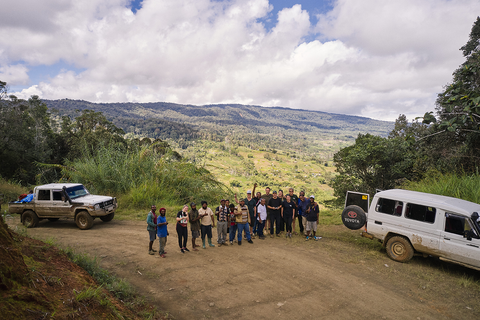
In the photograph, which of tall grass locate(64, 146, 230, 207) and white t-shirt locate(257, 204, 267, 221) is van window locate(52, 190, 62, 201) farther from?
white t-shirt locate(257, 204, 267, 221)

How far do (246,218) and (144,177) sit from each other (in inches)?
347

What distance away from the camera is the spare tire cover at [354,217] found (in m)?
9.63

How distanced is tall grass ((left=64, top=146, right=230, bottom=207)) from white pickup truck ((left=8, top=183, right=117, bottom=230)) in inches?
139

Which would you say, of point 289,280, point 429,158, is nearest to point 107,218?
point 289,280

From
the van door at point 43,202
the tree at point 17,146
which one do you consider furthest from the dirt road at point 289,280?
the tree at point 17,146

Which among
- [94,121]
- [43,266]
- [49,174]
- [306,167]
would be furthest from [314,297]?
[306,167]

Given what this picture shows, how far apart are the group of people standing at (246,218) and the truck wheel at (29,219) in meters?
6.87

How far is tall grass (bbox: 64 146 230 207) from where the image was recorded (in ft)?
51.2

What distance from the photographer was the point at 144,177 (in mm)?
16141

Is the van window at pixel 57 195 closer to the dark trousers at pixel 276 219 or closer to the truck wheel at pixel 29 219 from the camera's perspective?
the truck wheel at pixel 29 219

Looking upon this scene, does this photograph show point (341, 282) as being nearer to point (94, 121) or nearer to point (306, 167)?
point (94, 121)

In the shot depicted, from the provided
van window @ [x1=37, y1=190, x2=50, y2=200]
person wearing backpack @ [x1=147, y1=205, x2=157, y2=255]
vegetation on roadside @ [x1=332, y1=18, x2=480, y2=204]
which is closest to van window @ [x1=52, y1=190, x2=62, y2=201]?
van window @ [x1=37, y1=190, x2=50, y2=200]

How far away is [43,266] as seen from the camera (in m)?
5.01

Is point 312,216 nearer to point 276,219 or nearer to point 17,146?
point 276,219
